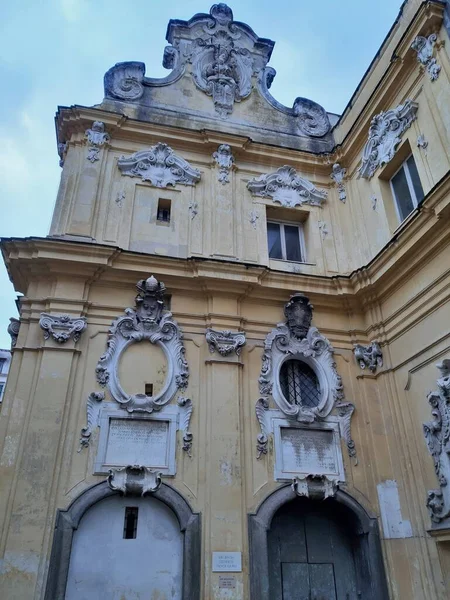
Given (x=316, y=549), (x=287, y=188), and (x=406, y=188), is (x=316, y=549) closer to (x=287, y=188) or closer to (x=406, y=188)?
(x=406, y=188)

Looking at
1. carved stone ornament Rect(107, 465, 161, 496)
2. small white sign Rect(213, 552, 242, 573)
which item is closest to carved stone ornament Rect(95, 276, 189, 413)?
carved stone ornament Rect(107, 465, 161, 496)

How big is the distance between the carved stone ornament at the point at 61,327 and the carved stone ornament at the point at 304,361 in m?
3.38

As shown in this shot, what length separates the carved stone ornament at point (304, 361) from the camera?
8.39m

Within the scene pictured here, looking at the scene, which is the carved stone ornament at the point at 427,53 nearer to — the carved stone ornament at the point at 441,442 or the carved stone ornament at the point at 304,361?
the carved stone ornament at the point at 304,361

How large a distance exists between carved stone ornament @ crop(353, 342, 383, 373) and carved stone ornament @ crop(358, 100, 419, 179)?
12.6 feet

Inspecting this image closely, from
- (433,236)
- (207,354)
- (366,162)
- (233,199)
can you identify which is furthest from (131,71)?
(433,236)

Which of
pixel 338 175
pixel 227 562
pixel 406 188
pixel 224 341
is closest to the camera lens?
pixel 227 562

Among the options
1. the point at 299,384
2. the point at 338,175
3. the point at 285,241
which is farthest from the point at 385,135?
the point at 299,384

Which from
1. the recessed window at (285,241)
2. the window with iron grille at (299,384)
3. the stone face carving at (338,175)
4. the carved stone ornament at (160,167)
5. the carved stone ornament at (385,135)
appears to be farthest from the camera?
the stone face carving at (338,175)

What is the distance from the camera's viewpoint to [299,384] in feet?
29.5

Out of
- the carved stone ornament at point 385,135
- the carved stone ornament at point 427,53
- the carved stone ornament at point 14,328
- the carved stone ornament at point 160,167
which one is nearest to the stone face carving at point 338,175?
the carved stone ornament at point 385,135

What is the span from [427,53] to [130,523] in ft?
31.3

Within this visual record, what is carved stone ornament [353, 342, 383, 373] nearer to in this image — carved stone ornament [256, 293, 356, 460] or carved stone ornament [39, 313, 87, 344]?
carved stone ornament [256, 293, 356, 460]

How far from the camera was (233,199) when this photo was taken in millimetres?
10555
